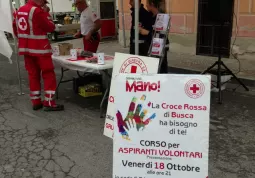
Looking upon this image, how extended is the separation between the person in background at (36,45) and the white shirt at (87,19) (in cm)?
142

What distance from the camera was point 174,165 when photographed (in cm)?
249

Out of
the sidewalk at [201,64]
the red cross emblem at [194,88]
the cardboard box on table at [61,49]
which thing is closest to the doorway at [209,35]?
the sidewalk at [201,64]

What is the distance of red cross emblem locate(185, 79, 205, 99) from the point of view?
2348 millimetres

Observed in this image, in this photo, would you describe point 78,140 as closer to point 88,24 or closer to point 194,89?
point 194,89

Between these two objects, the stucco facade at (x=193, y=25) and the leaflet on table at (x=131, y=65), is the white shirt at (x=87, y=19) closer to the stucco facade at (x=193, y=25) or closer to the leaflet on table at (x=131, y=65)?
the stucco facade at (x=193, y=25)

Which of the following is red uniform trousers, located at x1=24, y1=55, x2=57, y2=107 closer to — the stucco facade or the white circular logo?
the white circular logo

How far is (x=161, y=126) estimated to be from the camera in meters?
2.46

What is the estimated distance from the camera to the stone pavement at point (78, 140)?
3432 mm

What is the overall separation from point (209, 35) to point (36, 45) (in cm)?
514

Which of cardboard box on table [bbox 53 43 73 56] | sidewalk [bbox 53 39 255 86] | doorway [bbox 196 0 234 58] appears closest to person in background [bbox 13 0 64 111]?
cardboard box on table [bbox 53 43 73 56]

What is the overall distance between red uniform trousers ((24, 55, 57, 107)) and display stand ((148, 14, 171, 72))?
163 cm

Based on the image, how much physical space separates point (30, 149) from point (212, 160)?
2.18 meters

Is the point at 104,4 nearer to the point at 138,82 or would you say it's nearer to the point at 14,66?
the point at 14,66

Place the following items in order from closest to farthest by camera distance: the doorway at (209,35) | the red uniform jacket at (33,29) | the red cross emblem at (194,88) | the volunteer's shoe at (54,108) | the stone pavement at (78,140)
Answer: the red cross emblem at (194,88) < the stone pavement at (78,140) < the red uniform jacket at (33,29) < the volunteer's shoe at (54,108) < the doorway at (209,35)
